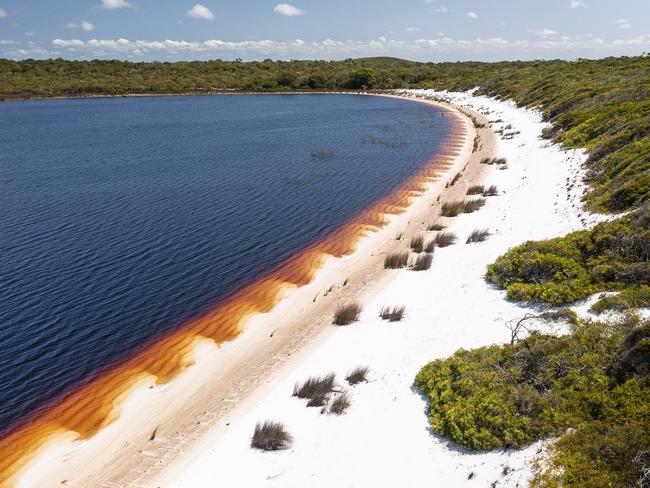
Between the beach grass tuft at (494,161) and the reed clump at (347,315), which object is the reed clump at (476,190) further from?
the reed clump at (347,315)

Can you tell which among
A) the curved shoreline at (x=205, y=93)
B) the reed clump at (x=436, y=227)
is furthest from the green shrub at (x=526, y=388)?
the curved shoreline at (x=205, y=93)

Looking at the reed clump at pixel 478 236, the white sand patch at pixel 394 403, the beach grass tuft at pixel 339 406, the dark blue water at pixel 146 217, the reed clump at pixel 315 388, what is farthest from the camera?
the reed clump at pixel 478 236

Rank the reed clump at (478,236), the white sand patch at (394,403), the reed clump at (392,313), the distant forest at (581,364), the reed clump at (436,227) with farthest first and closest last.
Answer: the reed clump at (436,227)
the reed clump at (478,236)
the reed clump at (392,313)
the white sand patch at (394,403)
the distant forest at (581,364)

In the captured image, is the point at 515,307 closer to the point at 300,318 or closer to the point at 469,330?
the point at 469,330

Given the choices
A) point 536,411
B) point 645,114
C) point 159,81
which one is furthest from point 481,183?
point 159,81

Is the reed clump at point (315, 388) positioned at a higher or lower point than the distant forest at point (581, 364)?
lower

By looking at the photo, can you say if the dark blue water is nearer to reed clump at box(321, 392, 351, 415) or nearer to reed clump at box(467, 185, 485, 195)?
reed clump at box(467, 185, 485, 195)

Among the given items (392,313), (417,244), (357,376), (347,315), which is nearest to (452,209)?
(417,244)
